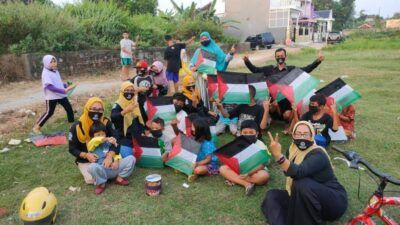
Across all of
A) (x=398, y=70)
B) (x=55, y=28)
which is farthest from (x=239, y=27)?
(x=55, y=28)

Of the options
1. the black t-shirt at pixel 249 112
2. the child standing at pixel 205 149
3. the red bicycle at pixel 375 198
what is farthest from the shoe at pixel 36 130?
the red bicycle at pixel 375 198

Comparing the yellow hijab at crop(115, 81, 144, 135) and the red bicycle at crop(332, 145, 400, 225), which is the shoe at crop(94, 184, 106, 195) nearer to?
the yellow hijab at crop(115, 81, 144, 135)

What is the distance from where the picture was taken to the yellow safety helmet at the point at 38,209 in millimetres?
3811

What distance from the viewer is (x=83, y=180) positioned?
5195 millimetres

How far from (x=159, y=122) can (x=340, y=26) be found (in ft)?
249

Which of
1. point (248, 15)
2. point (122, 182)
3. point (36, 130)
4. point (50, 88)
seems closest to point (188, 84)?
point (122, 182)

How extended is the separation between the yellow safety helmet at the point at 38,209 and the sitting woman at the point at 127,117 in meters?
1.63

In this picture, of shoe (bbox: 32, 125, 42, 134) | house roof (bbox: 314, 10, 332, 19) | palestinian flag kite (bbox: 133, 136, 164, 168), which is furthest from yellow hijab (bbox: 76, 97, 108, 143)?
house roof (bbox: 314, 10, 332, 19)

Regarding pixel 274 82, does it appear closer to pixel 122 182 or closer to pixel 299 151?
pixel 299 151

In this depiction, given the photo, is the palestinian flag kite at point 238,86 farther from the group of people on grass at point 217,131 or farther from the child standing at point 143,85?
the child standing at point 143,85

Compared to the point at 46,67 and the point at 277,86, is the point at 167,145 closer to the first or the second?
the point at 277,86

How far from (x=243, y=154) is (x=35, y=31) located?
11.7 metres

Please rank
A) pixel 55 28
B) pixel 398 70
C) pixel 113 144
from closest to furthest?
pixel 113 144, pixel 55 28, pixel 398 70

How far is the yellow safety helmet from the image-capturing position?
Answer: 3.81 meters
